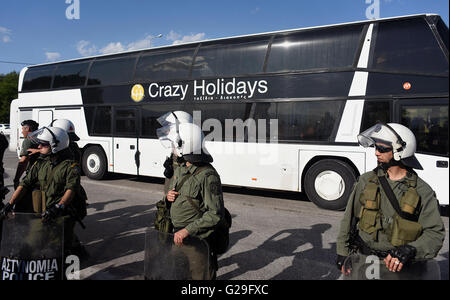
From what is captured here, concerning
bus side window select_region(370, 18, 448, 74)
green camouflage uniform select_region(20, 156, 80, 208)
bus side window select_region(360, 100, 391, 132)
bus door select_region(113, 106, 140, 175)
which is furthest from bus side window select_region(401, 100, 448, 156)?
bus door select_region(113, 106, 140, 175)

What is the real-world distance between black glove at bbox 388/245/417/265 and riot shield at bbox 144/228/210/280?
109 centimetres

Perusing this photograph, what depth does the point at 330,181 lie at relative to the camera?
673 cm

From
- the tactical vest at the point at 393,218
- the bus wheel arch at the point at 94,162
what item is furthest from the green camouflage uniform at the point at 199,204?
the bus wheel arch at the point at 94,162

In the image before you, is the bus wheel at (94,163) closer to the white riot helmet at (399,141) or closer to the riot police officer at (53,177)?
the riot police officer at (53,177)

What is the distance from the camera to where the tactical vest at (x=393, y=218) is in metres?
1.98

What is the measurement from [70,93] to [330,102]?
25.3 ft

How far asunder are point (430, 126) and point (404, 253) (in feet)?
15.6

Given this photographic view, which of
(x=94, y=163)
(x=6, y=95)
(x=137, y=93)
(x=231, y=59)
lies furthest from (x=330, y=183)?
(x=6, y=95)

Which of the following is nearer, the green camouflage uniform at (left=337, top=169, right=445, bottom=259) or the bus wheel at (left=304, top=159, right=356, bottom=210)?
the green camouflage uniform at (left=337, top=169, right=445, bottom=259)

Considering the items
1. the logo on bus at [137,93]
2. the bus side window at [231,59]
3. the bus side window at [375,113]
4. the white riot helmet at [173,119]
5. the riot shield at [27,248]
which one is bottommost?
the riot shield at [27,248]

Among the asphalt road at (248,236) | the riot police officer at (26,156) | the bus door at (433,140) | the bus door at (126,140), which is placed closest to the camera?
the asphalt road at (248,236)

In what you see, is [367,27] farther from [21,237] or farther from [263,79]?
[21,237]

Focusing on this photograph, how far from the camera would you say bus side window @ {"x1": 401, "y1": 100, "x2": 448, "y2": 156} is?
223 inches

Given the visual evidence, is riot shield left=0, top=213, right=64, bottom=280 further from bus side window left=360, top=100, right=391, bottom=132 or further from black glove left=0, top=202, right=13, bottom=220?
bus side window left=360, top=100, right=391, bottom=132
